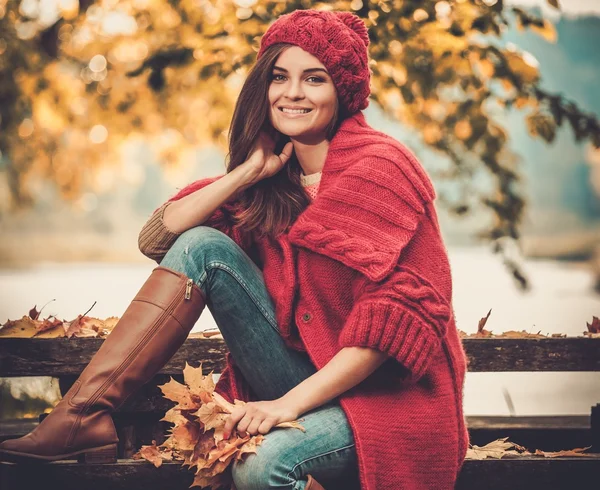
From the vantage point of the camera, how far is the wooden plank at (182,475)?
2.77m

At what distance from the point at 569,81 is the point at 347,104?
3242 cm

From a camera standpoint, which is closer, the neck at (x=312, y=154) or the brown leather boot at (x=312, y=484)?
the brown leather boot at (x=312, y=484)

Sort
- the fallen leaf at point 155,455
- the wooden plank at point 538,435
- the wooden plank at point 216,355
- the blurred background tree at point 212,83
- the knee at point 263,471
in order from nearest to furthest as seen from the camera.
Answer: the knee at point 263,471 → the fallen leaf at point 155,455 → the wooden plank at point 216,355 → the wooden plank at point 538,435 → the blurred background tree at point 212,83

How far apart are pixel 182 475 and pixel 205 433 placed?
0.34 metres

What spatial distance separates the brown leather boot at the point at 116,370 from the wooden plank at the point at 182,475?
14cm

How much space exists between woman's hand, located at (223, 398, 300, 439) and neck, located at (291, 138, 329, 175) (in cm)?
95

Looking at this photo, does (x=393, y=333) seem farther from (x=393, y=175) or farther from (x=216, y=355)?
(x=216, y=355)

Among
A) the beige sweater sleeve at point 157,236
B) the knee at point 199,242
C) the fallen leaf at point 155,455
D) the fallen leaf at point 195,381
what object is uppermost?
the beige sweater sleeve at point 157,236

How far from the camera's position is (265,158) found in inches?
118

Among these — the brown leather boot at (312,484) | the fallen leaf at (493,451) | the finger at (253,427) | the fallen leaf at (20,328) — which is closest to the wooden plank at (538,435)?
the fallen leaf at (493,451)

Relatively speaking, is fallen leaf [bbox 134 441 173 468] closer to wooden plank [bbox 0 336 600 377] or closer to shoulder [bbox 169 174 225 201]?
wooden plank [bbox 0 336 600 377]

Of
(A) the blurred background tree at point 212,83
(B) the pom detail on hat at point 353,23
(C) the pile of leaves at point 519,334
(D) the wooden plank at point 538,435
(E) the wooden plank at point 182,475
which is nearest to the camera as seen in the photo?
(E) the wooden plank at point 182,475

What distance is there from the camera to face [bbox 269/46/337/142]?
2.88m

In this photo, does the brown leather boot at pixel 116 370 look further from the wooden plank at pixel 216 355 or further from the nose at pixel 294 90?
the nose at pixel 294 90
